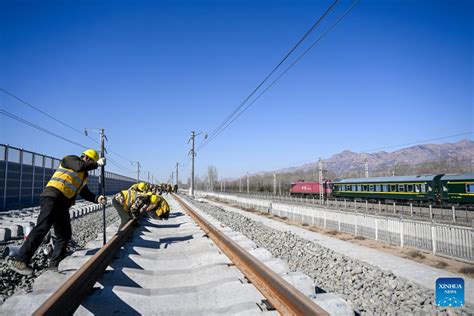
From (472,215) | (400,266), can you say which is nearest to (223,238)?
(400,266)

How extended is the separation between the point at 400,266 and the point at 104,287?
7890 mm

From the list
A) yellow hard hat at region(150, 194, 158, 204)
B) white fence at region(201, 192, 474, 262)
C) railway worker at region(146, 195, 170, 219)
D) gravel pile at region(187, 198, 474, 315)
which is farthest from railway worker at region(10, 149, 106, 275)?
white fence at region(201, 192, 474, 262)

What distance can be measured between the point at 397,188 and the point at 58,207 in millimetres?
36524

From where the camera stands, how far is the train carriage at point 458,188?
27844mm

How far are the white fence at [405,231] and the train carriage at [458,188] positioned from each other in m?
17.3

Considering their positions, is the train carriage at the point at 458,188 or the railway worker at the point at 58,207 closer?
the railway worker at the point at 58,207

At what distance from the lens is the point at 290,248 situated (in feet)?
27.6

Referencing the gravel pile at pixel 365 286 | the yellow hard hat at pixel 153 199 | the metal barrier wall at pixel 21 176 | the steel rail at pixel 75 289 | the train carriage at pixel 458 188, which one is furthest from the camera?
the train carriage at pixel 458 188

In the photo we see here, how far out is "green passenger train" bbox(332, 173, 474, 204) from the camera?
93.5ft

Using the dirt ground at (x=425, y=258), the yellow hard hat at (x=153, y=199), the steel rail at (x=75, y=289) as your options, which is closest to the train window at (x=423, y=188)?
the dirt ground at (x=425, y=258)

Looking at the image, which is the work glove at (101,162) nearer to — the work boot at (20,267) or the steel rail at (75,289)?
A: the steel rail at (75,289)

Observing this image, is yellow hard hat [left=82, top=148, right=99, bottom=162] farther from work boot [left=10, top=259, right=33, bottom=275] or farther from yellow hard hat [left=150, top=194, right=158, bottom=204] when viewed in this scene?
yellow hard hat [left=150, top=194, right=158, bottom=204]

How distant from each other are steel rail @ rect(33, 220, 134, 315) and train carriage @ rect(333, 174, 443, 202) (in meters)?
34.2

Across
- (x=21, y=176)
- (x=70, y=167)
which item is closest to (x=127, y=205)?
(x=70, y=167)
